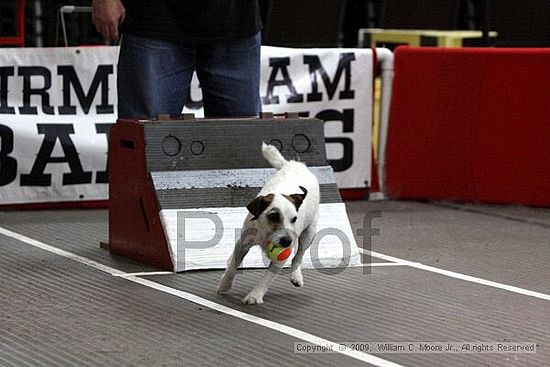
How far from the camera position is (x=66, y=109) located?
24.5 ft

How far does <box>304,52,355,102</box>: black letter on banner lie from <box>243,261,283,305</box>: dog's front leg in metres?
3.12

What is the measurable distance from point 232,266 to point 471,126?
330 centimetres

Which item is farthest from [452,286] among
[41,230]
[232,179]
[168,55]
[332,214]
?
[41,230]

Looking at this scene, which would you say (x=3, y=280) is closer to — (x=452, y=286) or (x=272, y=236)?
(x=272, y=236)

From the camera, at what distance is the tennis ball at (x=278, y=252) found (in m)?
4.64

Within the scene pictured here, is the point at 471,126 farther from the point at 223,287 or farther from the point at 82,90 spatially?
the point at 223,287

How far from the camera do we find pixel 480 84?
308 inches

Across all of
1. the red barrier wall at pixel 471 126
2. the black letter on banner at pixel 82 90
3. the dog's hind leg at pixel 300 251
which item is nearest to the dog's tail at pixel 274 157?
the dog's hind leg at pixel 300 251

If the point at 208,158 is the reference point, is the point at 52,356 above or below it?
below

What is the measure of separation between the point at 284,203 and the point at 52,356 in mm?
1091

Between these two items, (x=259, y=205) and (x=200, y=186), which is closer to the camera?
(x=259, y=205)

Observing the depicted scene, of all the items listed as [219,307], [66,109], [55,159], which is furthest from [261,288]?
[66,109]

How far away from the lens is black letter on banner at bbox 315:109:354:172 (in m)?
7.92

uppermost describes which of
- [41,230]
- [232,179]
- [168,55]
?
[168,55]
